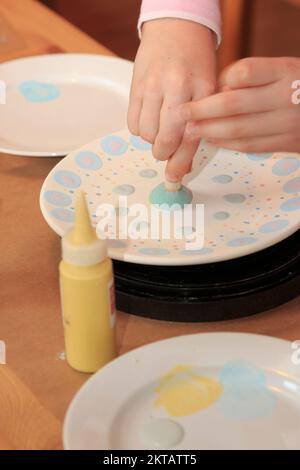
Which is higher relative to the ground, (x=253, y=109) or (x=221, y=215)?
(x=253, y=109)

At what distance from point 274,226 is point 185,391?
251mm

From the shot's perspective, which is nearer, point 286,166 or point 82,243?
point 82,243

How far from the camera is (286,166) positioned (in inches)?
42.9

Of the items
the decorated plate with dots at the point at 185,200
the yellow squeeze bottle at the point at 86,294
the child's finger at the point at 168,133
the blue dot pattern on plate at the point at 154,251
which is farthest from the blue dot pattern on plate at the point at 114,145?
the yellow squeeze bottle at the point at 86,294

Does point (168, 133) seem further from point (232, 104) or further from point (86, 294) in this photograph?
point (86, 294)

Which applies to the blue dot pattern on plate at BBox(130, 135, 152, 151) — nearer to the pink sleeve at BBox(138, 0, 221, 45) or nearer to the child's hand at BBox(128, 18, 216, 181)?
the child's hand at BBox(128, 18, 216, 181)

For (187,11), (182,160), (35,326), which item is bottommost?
(35,326)

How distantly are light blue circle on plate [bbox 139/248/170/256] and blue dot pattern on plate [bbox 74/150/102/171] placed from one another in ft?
0.63

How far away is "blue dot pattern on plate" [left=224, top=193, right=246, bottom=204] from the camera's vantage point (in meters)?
1.04

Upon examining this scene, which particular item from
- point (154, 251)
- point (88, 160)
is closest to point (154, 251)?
point (154, 251)

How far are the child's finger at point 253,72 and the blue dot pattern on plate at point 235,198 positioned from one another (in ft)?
0.47

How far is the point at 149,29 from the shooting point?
3.76ft

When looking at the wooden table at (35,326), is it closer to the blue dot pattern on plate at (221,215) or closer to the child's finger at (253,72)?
the blue dot pattern on plate at (221,215)

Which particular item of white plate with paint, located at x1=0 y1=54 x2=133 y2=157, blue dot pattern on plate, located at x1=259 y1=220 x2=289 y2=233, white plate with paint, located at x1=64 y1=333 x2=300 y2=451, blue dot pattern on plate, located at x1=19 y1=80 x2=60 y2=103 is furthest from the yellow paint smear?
blue dot pattern on plate, located at x1=19 y1=80 x2=60 y2=103
